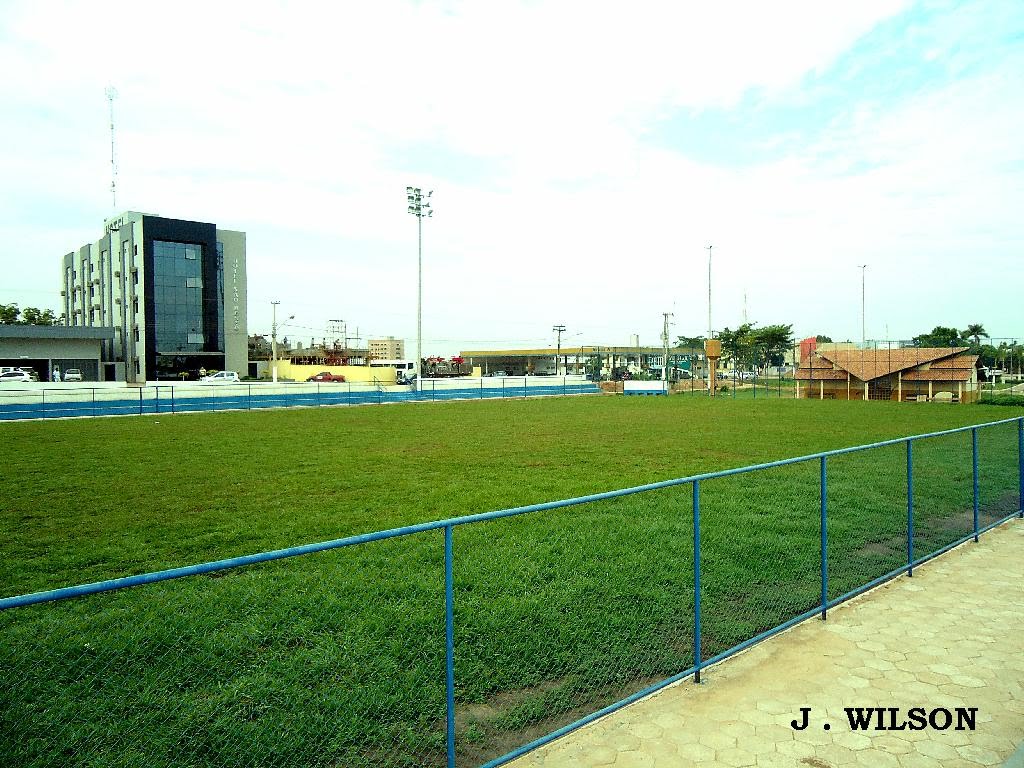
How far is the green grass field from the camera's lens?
180 inches

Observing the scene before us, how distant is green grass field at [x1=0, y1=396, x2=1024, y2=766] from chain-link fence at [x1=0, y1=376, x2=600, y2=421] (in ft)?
72.6

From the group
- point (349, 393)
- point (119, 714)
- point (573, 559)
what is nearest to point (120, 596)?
point (119, 714)

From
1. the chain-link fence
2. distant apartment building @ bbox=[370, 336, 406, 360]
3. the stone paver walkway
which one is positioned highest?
distant apartment building @ bbox=[370, 336, 406, 360]

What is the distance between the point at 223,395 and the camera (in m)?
44.2

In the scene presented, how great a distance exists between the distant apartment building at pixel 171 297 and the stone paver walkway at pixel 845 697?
77.9m

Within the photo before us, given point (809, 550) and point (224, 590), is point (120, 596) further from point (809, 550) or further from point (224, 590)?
point (809, 550)

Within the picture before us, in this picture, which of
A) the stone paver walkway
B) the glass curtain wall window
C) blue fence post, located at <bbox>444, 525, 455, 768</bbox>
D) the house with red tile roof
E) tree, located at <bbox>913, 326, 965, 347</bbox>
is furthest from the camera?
tree, located at <bbox>913, 326, 965, 347</bbox>

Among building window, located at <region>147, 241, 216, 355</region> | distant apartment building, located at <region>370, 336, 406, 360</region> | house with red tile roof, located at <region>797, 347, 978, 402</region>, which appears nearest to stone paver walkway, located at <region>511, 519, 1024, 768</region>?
house with red tile roof, located at <region>797, 347, 978, 402</region>

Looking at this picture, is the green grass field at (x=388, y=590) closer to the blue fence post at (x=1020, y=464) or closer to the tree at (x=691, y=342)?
the blue fence post at (x=1020, y=464)

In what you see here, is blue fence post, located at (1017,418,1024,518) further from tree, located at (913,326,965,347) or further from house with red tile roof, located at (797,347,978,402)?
tree, located at (913,326,965,347)

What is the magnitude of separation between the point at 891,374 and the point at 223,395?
1757 inches

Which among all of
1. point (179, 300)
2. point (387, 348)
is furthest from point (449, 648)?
point (387, 348)

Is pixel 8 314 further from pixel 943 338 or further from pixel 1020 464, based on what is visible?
pixel 943 338

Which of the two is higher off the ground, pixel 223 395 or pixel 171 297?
pixel 171 297
